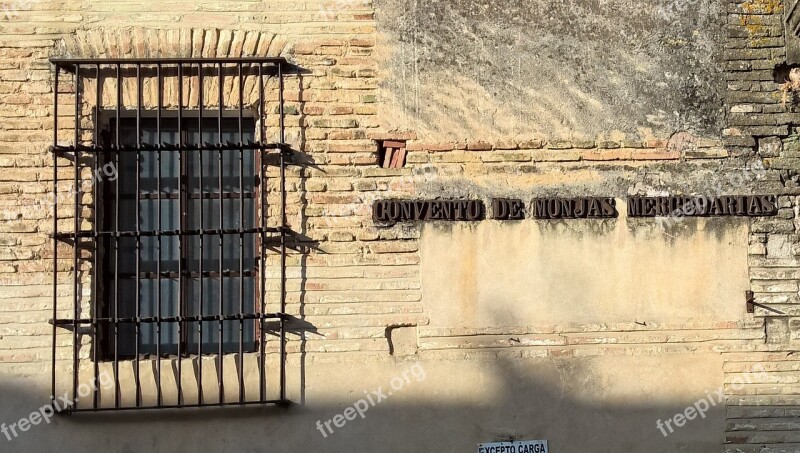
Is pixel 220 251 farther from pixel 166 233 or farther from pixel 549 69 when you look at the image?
pixel 549 69

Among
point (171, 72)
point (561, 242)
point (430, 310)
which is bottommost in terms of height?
point (430, 310)

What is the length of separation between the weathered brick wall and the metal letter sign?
50cm

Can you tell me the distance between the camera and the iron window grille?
4625 mm

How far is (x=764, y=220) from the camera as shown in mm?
4918

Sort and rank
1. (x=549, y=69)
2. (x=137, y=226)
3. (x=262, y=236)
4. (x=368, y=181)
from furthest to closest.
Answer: (x=549, y=69) → (x=368, y=181) → (x=262, y=236) → (x=137, y=226)

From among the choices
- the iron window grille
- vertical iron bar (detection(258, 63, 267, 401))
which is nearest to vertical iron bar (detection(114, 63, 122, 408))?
the iron window grille

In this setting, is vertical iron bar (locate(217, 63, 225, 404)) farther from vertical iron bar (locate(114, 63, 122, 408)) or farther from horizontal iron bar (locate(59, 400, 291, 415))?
vertical iron bar (locate(114, 63, 122, 408))

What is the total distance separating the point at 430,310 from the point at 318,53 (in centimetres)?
170

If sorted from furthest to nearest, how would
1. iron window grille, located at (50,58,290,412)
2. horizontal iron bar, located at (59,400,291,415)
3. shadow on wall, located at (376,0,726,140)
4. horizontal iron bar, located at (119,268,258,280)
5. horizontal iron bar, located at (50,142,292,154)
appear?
shadow on wall, located at (376,0,726,140) → horizontal iron bar, located at (119,268,258,280) → horizontal iron bar, located at (50,142,292,154) → iron window grille, located at (50,58,290,412) → horizontal iron bar, located at (59,400,291,415)

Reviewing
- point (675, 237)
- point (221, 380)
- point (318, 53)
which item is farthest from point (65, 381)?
point (675, 237)

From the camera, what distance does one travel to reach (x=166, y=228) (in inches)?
194

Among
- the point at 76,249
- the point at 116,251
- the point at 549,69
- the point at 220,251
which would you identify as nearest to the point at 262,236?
the point at 220,251

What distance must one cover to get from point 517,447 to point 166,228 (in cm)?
245

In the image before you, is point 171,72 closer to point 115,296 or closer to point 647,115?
point 115,296
